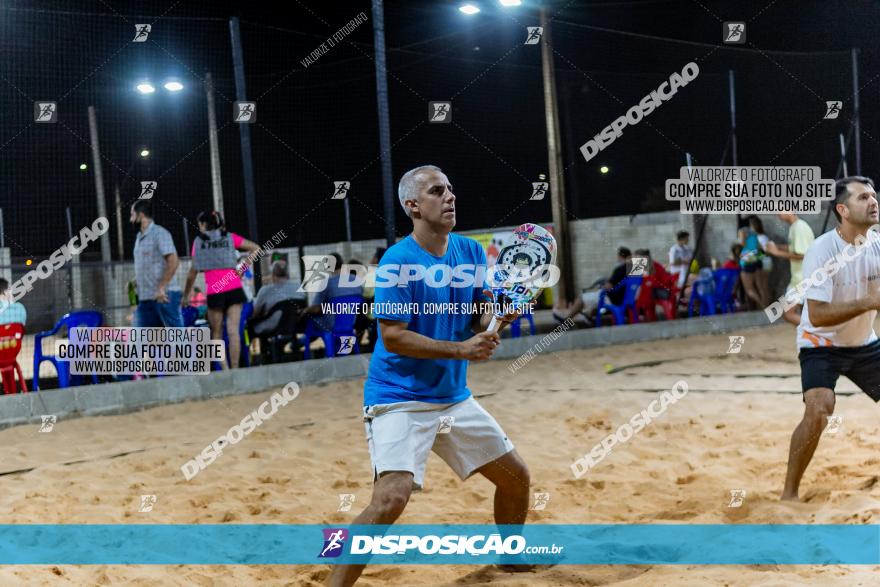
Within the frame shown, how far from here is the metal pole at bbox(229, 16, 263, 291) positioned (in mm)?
10016

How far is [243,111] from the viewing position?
32.6ft

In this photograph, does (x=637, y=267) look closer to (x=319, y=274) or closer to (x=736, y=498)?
(x=319, y=274)

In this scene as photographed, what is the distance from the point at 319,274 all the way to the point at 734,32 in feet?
26.8

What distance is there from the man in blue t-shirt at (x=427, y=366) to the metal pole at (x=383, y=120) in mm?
6347

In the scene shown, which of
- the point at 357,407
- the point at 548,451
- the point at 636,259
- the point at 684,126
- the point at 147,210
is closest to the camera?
the point at 548,451

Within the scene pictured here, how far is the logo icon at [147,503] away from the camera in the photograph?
16.0 feet

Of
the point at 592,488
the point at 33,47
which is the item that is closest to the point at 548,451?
the point at 592,488

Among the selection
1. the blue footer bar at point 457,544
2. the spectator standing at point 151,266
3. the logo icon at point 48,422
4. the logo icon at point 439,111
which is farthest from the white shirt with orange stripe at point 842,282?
the logo icon at point 439,111

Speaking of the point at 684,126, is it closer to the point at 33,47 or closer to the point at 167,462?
the point at 33,47

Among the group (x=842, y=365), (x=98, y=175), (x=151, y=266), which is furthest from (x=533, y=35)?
(x=842, y=365)

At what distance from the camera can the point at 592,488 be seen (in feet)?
16.4

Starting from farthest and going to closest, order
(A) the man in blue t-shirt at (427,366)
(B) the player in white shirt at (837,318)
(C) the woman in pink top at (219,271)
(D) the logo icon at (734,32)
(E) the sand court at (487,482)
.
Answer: (D) the logo icon at (734,32) → (C) the woman in pink top at (219,271) → (B) the player in white shirt at (837,318) → (E) the sand court at (487,482) → (A) the man in blue t-shirt at (427,366)

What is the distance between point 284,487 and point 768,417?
12.8 feet

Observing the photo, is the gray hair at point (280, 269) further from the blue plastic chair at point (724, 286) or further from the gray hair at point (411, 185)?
the blue plastic chair at point (724, 286)
